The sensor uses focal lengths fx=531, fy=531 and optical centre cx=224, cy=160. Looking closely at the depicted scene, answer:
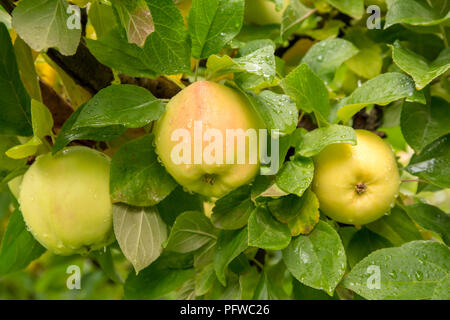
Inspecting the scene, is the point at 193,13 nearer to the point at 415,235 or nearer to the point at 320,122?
the point at 320,122

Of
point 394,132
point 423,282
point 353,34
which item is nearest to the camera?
point 423,282

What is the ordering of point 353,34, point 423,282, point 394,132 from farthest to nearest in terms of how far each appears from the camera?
point 394,132 → point 353,34 → point 423,282

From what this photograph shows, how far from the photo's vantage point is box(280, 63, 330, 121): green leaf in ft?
1.55

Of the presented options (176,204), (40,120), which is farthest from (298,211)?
(40,120)

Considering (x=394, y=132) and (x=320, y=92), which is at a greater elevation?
(x=320, y=92)

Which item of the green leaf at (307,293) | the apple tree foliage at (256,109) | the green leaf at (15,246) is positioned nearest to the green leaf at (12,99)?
the apple tree foliage at (256,109)

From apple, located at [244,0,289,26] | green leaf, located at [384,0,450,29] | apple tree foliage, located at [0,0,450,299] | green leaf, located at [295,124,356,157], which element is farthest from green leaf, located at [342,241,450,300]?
apple, located at [244,0,289,26]

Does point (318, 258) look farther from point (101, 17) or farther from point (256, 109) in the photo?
point (101, 17)

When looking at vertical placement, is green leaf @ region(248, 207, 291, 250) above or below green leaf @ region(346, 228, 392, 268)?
above

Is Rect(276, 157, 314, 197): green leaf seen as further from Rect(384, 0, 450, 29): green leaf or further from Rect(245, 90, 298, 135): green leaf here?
Rect(384, 0, 450, 29): green leaf

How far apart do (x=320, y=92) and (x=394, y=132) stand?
17.4 inches

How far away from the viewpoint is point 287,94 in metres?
0.48

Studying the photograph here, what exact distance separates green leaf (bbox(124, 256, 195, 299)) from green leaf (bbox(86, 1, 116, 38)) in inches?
10.2

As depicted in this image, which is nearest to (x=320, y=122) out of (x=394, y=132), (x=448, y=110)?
(x=448, y=110)
